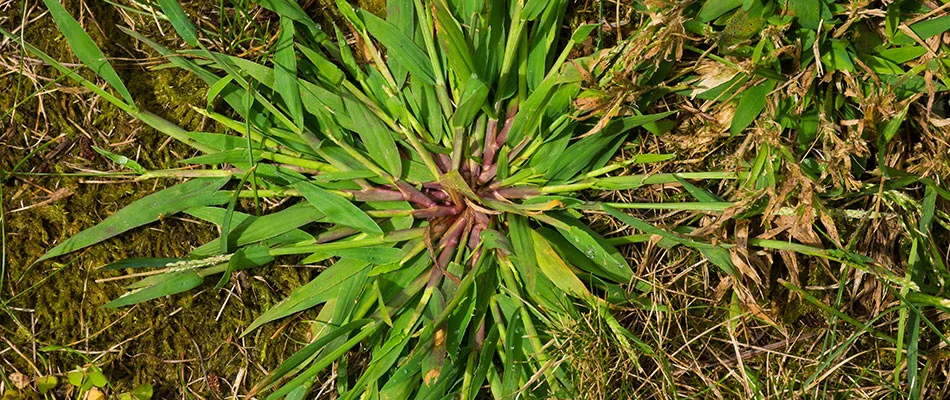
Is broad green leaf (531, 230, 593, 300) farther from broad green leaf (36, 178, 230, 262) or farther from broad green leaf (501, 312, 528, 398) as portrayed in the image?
broad green leaf (36, 178, 230, 262)

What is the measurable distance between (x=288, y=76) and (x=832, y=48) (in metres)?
1.25

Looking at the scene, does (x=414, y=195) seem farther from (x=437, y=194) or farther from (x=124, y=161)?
(x=124, y=161)

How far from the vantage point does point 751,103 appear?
1.70 meters

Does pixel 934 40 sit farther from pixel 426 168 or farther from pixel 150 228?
pixel 150 228

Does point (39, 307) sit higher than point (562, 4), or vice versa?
point (562, 4)

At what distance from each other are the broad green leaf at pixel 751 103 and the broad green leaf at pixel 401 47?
72 centimetres

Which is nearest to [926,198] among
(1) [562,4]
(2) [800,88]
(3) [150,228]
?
(2) [800,88]

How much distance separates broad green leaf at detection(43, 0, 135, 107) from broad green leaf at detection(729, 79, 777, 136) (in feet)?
4.71

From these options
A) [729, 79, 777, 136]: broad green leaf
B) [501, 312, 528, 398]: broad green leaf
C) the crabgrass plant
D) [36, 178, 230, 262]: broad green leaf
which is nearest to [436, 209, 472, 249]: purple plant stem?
the crabgrass plant

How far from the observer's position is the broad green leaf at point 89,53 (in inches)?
68.8

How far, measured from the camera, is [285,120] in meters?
1.72

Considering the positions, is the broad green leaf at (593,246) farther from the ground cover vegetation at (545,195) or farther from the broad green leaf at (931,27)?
the broad green leaf at (931,27)

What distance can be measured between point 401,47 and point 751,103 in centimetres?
82

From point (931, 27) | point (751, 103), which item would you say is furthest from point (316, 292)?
point (931, 27)
